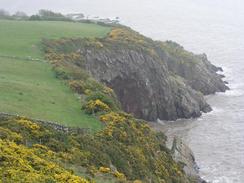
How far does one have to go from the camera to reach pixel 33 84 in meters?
44.3

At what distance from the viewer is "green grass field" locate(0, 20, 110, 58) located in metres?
57.5

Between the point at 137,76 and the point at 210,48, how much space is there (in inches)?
2397

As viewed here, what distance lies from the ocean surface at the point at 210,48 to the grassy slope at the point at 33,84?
19.2 metres

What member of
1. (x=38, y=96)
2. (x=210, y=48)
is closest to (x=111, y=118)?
(x=38, y=96)

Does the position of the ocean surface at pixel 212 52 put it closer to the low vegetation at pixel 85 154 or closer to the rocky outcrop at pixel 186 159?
the rocky outcrop at pixel 186 159

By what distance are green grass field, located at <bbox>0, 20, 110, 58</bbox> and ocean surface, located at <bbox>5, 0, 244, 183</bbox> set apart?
62.1 ft

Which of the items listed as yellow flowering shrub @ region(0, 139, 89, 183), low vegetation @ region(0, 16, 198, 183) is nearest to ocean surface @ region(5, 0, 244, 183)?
low vegetation @ region(0, 16, 198, 183)

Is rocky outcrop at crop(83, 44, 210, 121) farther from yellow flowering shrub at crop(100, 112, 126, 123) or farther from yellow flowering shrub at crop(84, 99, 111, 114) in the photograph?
yellow flowering shrub at crop(100, 112, 126, 123)

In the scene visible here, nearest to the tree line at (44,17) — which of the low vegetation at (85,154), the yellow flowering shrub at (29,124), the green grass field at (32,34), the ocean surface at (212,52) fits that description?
the green grass field at (32,34)

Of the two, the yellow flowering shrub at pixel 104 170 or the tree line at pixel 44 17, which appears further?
the tree line at pixel 44 17

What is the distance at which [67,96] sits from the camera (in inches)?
1673

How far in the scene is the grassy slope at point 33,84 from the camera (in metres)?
36.2

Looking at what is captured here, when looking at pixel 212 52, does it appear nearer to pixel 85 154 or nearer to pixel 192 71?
pixel 192 71

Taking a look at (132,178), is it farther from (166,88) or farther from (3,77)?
(166,88)
